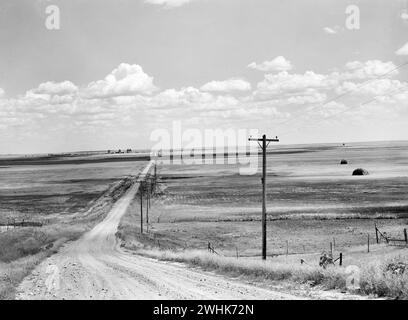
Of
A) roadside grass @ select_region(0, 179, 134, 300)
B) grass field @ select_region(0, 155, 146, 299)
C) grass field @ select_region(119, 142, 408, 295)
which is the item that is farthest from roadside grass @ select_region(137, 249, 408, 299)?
grass field @ select_region(0, 155, 146, 299)

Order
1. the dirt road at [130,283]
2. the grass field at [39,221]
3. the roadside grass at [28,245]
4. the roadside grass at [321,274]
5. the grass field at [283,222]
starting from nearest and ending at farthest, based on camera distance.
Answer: the roadside grass at [321,274] < the dirt road at [130,283] < the roadside grass at [28,245] < the grass field at [39,221] < the grass field at [283,222]

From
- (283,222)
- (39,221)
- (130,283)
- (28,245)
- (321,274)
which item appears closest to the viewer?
(321,274)

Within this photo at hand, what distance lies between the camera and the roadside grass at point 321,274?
590 inches

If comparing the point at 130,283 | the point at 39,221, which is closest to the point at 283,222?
the point at 39,221

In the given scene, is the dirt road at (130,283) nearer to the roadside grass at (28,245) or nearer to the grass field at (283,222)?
the roadside grass at (28,245)

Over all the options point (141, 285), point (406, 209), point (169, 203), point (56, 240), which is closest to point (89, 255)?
point (56, 240)

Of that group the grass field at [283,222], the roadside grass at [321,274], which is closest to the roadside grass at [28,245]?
the grass field at [283,222]

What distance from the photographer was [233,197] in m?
93.9

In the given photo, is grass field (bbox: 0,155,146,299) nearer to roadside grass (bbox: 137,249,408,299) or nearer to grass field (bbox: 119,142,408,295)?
grass field (bbox: 119,142,408,295)

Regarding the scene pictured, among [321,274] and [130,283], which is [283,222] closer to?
[130,283]

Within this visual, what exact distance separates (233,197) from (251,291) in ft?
252

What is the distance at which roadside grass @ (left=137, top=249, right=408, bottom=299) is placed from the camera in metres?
15.0

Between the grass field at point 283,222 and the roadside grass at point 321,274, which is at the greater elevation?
the roadside grass at point 321,274

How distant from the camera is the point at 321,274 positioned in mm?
17953
